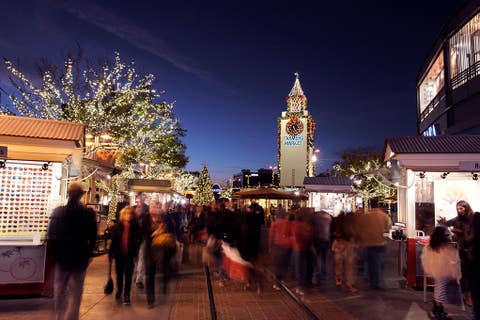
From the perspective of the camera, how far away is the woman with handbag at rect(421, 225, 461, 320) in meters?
7.89

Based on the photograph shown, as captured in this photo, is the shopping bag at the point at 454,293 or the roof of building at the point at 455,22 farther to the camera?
the roof of building at the point at 455,22

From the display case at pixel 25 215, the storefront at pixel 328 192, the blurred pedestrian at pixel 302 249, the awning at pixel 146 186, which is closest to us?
the display case at pixel 25 215

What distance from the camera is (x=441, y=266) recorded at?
7902mm

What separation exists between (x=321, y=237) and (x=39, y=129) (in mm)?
7407

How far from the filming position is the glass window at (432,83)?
36603 millimetres

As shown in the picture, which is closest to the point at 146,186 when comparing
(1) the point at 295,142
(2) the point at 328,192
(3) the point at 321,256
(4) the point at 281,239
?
(2) the point at 328,192

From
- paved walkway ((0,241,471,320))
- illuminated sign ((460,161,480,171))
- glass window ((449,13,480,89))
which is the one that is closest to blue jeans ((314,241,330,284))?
paved walkway ((0,241,471,320))

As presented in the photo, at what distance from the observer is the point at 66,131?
34.0 feet

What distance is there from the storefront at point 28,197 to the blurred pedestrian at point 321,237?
626 centimetres

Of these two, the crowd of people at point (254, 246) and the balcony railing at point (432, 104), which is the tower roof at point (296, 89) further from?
the crowd of people at point (254, 246)

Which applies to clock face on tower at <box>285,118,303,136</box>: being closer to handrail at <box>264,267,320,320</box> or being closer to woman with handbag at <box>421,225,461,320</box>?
handrail at <box>264,267,320,320</box>

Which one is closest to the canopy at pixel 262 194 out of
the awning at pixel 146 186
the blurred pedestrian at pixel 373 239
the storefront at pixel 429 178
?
the awning at pixel 146 186

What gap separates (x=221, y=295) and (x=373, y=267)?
357cm

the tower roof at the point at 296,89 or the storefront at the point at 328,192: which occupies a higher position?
Result: the tower roof at the point at 296,89
